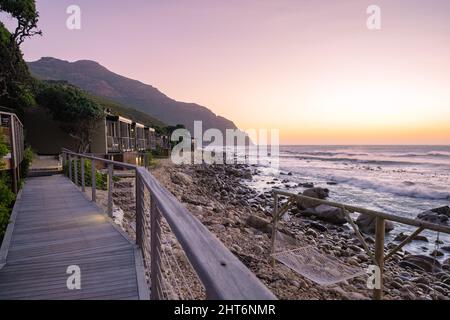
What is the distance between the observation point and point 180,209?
69.2 inches

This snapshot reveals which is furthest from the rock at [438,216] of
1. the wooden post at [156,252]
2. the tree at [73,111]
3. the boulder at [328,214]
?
the tree at [73,111]

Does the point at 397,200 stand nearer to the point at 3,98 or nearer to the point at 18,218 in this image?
the point at 18,218

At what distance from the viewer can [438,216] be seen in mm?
12836

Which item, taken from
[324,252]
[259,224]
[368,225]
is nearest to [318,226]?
[368,225]

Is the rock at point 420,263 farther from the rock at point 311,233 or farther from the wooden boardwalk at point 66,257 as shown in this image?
the wooden boardwalk at point 66,257

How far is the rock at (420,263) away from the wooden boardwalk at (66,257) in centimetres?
756

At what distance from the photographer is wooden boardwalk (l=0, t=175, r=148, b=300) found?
9.65ft

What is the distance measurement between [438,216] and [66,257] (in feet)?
48.5

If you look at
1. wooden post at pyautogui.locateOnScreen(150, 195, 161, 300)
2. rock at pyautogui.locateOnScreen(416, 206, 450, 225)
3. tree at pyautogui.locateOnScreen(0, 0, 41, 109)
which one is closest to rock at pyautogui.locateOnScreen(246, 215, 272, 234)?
wooden post at pyautogui.locateOnScreen(150, 195, 161, 300)

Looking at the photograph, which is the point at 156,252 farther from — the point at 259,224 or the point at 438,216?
the point at 438,216

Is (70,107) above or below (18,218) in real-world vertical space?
above
